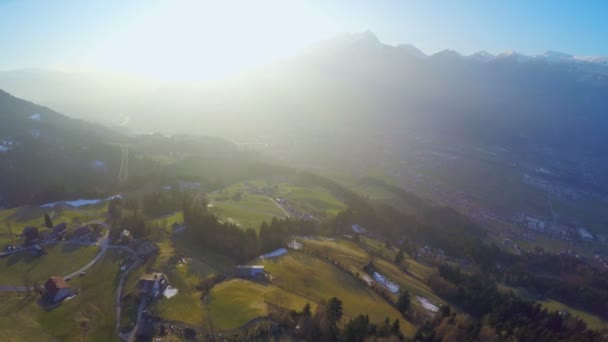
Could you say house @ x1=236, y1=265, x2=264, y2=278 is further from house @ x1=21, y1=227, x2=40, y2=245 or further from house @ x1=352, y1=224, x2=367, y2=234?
house @ x1=352, y1=224, x2=367, y2=234

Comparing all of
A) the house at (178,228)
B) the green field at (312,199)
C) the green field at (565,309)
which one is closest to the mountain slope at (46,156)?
the house at (178,228)

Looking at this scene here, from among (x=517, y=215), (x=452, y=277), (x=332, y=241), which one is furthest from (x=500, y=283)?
(x=517, y=215)

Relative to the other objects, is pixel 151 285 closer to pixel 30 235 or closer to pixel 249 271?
pixel 249 271

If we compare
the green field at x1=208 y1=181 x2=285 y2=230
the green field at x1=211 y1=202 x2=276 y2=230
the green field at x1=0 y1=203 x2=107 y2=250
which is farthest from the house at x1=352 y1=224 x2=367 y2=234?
the green field at x1=0 y1=203 x2=107 y2=250

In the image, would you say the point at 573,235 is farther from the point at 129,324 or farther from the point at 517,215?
the point at 129,324

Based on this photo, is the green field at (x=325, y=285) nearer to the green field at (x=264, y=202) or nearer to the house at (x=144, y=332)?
the house at (x=144, y=332)
